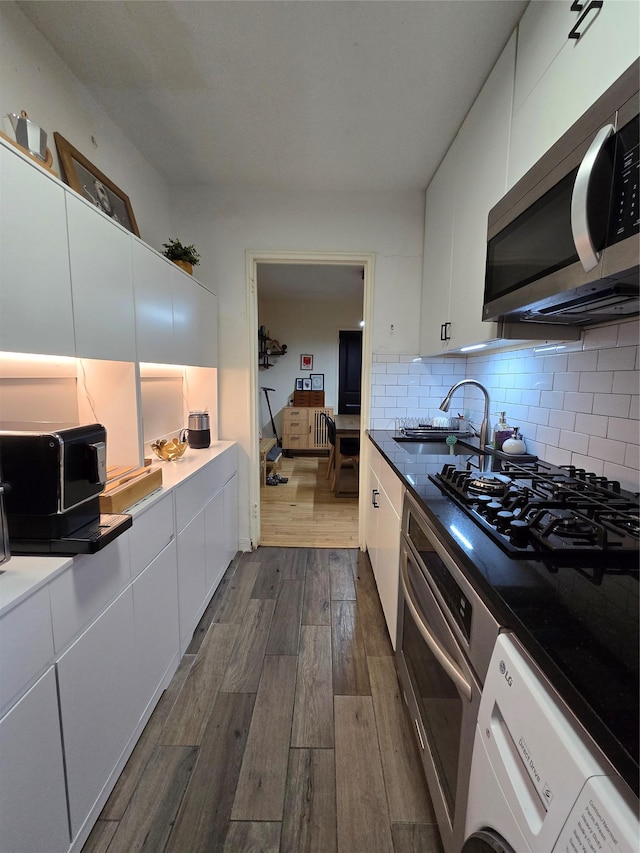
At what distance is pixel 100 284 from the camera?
123 cm

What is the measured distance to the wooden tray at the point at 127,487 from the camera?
115 centimetres

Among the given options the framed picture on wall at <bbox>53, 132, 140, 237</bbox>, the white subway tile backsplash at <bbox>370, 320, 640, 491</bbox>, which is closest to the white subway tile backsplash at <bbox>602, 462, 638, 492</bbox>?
the white subway tile backsplash at <bbox>370, 320, 640, 491</bbox>

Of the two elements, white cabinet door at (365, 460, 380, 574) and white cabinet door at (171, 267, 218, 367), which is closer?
white cabinet door at (171, 267, 218, 367)

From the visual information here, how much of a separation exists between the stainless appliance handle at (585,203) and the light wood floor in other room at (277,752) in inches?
62.2

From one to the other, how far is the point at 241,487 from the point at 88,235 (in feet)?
5.91

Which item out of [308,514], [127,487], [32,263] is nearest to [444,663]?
[127,487]

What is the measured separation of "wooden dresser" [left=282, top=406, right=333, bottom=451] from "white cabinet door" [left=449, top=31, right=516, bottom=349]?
3.98 meters

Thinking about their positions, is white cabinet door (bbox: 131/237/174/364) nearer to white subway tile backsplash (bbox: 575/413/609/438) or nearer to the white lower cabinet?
the white lower cabinet

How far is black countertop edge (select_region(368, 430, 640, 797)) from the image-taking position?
0.38 metres

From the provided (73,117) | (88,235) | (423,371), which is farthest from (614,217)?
(73,117)

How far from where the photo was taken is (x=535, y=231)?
97cm

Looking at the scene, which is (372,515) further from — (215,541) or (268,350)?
(268,350)

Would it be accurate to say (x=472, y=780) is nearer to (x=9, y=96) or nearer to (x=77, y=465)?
(x=77, y=465)

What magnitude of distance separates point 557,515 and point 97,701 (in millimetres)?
1354
